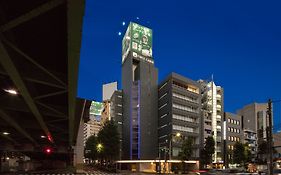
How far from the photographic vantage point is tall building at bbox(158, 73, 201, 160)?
95.5 meters

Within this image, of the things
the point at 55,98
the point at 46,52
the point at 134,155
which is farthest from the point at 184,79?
the point at 46,52

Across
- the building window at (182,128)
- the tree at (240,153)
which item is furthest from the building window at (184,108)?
the tree at (240,153)

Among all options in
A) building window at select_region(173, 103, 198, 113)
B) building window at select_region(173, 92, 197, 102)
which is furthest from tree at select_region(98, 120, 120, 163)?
building window at select_region(173, 92, 197, 102)

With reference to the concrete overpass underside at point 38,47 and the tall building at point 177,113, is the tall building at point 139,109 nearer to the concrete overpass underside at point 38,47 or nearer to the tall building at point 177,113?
the tall building at point 177,113

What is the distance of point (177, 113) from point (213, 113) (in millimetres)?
26402

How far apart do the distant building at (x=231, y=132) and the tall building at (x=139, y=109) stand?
27.4 m

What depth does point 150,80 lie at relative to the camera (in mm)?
110875

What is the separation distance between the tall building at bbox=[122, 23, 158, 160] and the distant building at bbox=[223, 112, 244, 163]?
27.4 metres

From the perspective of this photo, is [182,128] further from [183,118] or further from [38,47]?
[38,47]

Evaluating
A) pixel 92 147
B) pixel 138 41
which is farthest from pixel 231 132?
pixel 92 147

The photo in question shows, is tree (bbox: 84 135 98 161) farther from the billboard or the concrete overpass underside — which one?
the concrete overpass underside

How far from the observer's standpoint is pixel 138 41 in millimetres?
122688

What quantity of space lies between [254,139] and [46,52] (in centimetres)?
Answer: 14578

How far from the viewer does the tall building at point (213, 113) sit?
116625mm
